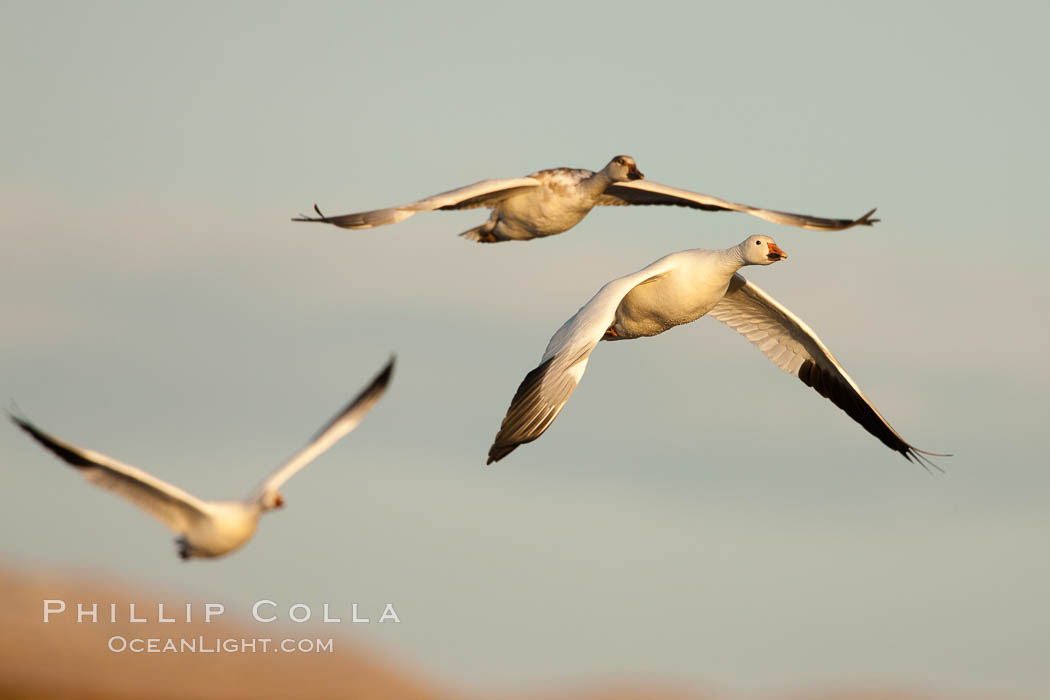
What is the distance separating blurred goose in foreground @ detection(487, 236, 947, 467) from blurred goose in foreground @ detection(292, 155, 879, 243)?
83 centimetres

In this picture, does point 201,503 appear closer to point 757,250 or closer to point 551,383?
point 551,383

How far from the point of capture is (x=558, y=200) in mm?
16938

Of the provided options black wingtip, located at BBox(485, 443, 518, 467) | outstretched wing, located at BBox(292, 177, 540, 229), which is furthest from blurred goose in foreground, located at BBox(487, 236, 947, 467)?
outstretched wing, located at BBox(292, 177, 540, 229)

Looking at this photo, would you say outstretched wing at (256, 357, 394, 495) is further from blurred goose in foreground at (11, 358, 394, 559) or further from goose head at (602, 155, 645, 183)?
goose head at (602, 155, 645, 183)

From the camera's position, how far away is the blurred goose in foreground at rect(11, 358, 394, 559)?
523 inches

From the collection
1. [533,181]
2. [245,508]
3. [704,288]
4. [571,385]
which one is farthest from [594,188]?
[245,508]

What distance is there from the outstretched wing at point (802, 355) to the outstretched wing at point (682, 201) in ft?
3.82

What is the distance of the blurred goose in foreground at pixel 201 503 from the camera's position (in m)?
13.3

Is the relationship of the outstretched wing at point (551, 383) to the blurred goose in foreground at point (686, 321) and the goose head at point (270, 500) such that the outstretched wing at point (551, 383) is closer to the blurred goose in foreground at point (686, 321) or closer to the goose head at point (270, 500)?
the blurred goose in foreground at point (686, 321)

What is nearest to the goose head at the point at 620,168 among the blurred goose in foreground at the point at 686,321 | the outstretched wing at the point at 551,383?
the blurred goose in foreground at the point at 686,321

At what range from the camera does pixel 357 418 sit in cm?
1421

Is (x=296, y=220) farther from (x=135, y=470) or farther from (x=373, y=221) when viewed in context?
(x=135, y=470)

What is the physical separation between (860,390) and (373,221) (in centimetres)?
617

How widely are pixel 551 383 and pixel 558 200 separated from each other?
10.9 ft
